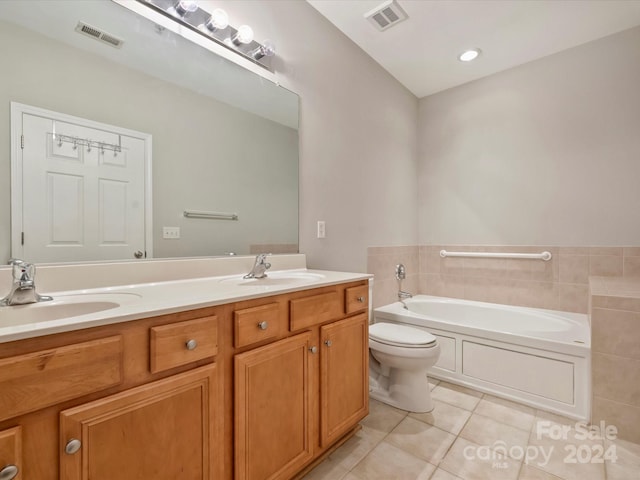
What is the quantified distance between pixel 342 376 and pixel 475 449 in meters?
0.78

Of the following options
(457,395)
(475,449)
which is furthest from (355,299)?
(457,395)

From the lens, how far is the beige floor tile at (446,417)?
1.72 m

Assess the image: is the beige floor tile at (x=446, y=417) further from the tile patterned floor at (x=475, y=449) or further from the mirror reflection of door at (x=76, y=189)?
the mirror reflection of door at (x=76, y=189)

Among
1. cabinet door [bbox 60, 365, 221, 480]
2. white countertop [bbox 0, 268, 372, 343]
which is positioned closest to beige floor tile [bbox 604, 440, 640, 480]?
white countertop [bbox 0, 268, 372, 343]

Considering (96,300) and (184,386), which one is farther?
(96,300)

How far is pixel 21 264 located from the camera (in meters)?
0.90

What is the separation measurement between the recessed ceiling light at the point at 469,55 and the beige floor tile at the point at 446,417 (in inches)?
103

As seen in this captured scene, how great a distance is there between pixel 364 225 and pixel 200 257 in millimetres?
1362

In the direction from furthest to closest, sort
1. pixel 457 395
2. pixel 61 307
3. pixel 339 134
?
pixel 339 134 → pixel 457 395 → pixel 61 307

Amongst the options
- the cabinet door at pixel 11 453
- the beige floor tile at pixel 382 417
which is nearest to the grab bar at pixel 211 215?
the cabinet door at pixel 11 453

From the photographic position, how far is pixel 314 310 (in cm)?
131

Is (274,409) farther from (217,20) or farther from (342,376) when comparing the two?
(217,20)

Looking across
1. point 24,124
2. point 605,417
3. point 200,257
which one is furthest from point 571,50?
point 24,124

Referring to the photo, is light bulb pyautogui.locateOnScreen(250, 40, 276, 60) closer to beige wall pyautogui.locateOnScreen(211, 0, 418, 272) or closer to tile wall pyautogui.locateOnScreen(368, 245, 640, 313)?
beige wall pyautogui.locateOnScreen(211, 0, 418, 272)
